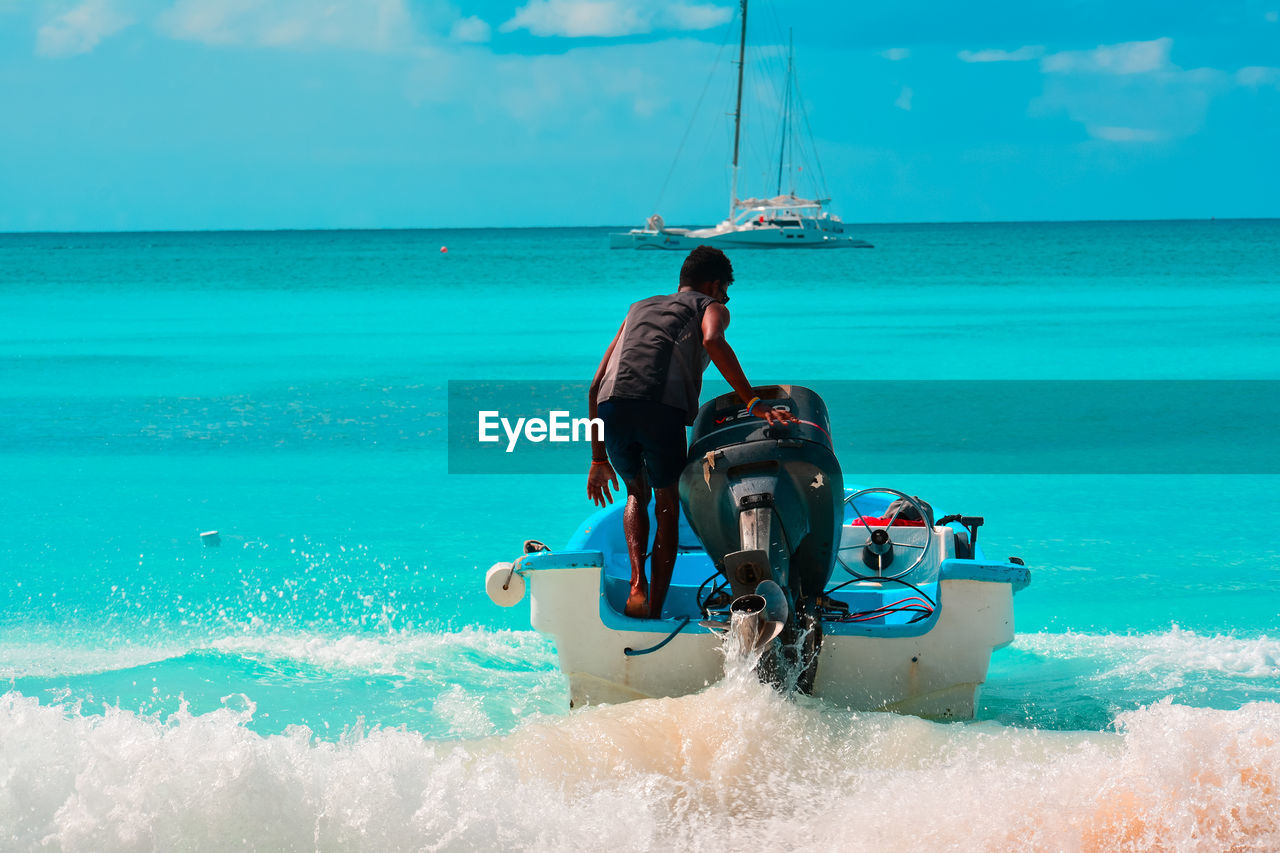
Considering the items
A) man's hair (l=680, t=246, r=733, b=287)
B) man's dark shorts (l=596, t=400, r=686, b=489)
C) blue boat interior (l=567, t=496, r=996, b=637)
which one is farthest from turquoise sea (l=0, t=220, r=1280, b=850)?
man's hair (l=680, t=246, r=733, b=287)

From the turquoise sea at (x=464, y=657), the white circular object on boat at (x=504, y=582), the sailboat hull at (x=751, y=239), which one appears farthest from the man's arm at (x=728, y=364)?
the sailboat hull at (x=751, y=239)

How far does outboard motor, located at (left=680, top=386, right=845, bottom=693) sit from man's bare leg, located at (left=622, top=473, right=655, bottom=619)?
0.14 meters

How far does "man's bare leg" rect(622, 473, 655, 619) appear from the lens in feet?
13.3

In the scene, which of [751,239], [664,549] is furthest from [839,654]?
[751,239]

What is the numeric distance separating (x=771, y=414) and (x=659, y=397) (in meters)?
0.36

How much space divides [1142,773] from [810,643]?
39.4 inches

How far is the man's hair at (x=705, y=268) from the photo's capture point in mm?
4105

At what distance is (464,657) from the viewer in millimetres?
5270

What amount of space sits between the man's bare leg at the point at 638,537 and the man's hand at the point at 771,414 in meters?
0.46

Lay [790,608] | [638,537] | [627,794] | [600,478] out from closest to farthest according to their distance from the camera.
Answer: [627,794], [790,608], [638,537], [600,478]

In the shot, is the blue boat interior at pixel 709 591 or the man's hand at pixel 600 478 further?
the man's hand at pixel 600 478

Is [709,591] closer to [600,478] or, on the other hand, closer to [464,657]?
[600,478]

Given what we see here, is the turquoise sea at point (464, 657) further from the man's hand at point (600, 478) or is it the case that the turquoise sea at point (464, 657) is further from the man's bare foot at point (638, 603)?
the man's hand at point (600, 478)

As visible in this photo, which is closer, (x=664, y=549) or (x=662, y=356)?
(x=662, y=356)
